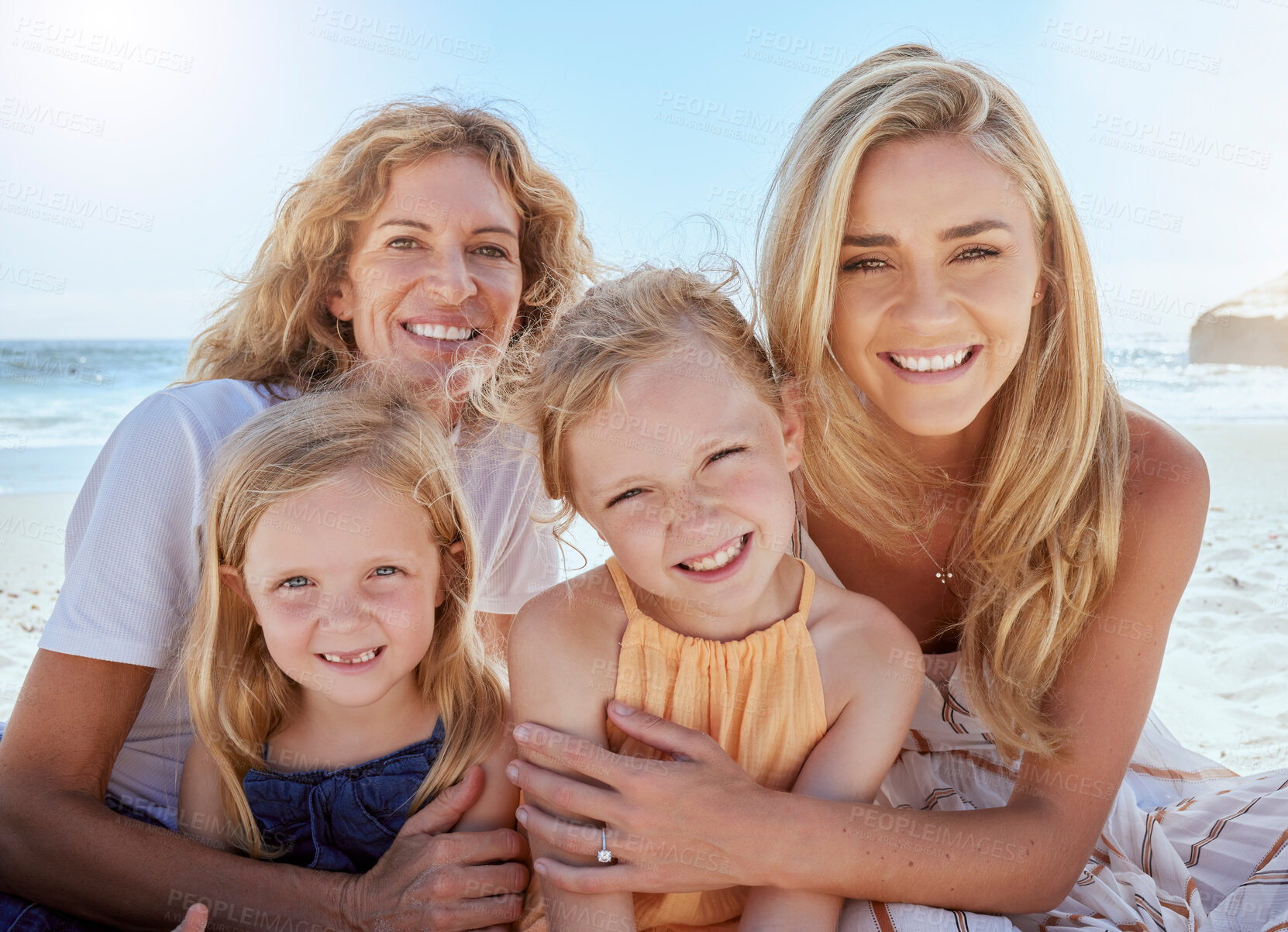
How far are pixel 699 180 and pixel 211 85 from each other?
9.53m

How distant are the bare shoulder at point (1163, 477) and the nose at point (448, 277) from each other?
6.17 ft

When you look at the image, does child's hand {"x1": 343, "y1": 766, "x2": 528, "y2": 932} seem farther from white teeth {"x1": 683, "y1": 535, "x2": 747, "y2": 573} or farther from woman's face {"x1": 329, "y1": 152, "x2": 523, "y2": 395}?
woman's face {"x1": 329, "y1": 152, "x2": 523, "y2": 395}

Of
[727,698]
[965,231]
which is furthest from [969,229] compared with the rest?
[727,698]

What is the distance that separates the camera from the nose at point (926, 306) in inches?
85.7

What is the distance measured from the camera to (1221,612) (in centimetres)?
645

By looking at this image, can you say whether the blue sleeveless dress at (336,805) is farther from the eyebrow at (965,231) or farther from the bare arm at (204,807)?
the eyebrow at (965,231)

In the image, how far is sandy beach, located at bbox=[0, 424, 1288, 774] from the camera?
4781mm

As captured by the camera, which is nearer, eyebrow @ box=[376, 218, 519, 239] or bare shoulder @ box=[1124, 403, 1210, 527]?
bare shoulder @ box=[1124, 403, 1210, 527]

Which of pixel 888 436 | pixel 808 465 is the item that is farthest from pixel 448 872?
pixel 888 436

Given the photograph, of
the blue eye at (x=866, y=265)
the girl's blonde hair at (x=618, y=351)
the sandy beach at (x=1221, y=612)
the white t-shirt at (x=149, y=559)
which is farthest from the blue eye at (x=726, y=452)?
the sandy beach at (x=1221, y=612)

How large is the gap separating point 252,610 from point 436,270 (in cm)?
110

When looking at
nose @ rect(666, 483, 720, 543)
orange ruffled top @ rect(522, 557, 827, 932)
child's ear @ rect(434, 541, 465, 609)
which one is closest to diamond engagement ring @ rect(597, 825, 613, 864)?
orange ruffled top @ rect(522, 557, 827, 932)

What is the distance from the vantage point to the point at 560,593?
213cm

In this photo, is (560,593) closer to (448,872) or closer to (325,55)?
(448,872)
